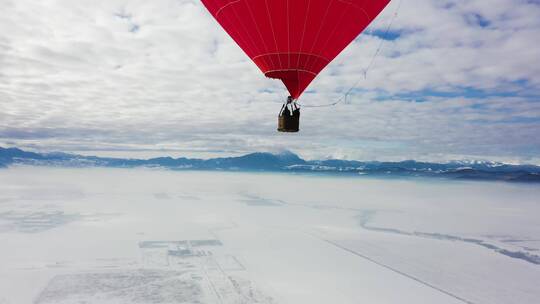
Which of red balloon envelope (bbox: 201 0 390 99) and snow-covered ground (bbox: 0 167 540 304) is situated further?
snow-covered ground (bbox: 0 167 540 304)

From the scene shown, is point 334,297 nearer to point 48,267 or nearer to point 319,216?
point 48,267

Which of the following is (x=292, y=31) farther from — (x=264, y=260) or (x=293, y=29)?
(x=264, y=260)

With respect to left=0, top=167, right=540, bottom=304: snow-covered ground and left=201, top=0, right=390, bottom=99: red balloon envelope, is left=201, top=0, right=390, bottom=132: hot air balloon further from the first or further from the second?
left=0, top=167, right=540, bottom=304: snow-covered ground

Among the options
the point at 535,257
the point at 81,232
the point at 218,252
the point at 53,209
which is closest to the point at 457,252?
the point at 535,257

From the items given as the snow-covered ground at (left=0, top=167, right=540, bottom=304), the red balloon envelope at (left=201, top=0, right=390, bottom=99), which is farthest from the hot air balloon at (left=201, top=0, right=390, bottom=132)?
the snow-covered ground at (left=0, top=167, right=540, bottom=304)

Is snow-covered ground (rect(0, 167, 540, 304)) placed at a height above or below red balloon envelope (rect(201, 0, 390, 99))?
below

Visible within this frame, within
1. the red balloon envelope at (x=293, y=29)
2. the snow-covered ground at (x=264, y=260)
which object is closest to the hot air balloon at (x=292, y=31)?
the red balloon envelope at (x=293, y=29)

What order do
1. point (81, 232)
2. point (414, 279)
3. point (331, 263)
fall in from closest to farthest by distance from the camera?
point (414, 279)
point (331, 263)
point (81, 232)
